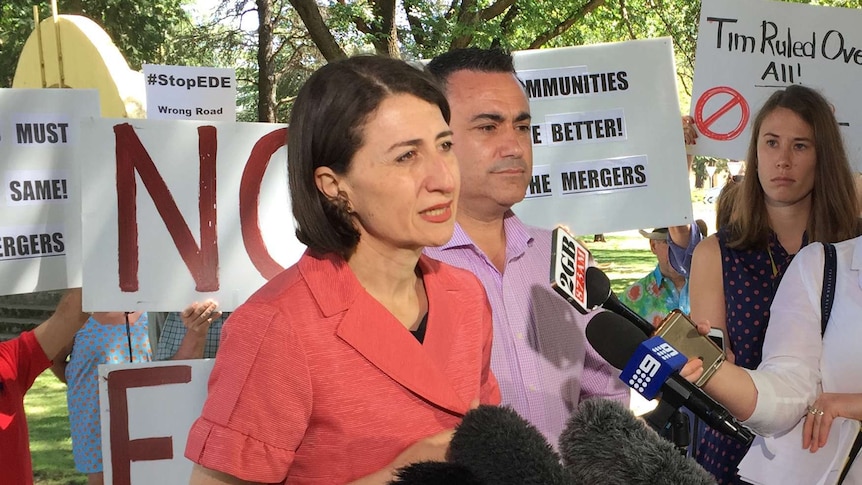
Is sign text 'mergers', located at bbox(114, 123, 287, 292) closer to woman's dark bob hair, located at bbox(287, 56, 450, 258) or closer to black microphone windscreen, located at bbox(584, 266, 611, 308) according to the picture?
woman's dark bob hair, located at bbox(287, 56, 450, 258)

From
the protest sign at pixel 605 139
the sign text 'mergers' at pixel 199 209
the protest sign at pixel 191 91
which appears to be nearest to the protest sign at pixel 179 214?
the sign text 'mergers' at pixel 199 209

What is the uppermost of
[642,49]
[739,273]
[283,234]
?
[642,49]

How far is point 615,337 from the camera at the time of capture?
1.63 metres

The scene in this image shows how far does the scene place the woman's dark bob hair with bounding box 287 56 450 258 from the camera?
1584mm

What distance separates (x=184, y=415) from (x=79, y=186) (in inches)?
40.3

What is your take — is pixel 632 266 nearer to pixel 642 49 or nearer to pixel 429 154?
pixel 642 49

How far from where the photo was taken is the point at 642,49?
3941 mm

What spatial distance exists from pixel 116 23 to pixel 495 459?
62.0ft

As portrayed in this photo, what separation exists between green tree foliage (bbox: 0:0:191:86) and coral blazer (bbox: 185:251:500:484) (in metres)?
16.7

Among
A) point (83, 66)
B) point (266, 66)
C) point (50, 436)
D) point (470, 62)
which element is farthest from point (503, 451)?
point (266, 66)

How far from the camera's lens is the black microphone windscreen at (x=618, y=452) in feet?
2.94

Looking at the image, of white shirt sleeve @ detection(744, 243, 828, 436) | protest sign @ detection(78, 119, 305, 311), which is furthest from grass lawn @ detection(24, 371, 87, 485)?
white shirt sleeve @ detection(744, 243, 828, 436)

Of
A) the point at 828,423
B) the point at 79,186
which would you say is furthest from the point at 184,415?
the point at 828,423

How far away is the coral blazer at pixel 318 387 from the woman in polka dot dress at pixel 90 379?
3093 mm
